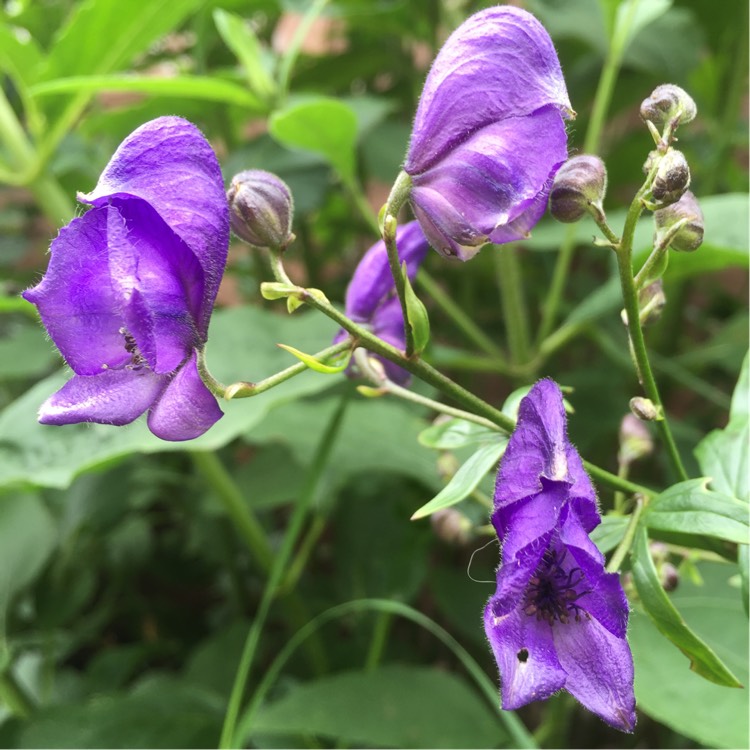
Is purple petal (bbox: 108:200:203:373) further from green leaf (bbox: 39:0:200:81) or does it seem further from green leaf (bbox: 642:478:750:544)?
green leaf (bbox: 39:0:200:81)

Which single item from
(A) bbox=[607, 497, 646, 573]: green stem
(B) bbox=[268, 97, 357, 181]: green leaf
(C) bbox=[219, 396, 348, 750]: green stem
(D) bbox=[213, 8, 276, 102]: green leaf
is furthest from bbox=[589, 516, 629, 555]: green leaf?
(D) bbox=[213, 8, 276, 102]: green leaf

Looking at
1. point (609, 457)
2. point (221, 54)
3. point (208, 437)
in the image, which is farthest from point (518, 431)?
point (221, 54)

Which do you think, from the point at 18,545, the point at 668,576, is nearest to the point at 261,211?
the point at 668,576

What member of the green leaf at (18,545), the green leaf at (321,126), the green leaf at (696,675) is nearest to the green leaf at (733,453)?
the green leaf at (696,675)

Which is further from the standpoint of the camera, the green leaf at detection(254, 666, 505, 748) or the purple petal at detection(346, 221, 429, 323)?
the green leaf at detection(254, 666, 505, 748)

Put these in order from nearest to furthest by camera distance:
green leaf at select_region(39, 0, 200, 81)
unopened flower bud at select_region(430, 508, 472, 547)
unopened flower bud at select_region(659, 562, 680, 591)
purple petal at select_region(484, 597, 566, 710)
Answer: purple petal at select_region(484, 597, 566, 710), unopened flower bud at select_region(659, 562, 680, 591), unopened flower bud at select_region(430, 508, 472, 547), green leaf at select_region(39, 0, 200, 81)
